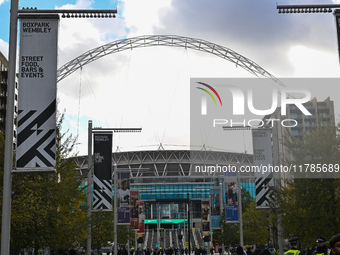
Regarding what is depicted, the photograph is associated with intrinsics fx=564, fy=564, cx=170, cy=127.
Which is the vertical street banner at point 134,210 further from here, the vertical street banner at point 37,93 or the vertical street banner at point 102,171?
the vertical street banner at point 37,93

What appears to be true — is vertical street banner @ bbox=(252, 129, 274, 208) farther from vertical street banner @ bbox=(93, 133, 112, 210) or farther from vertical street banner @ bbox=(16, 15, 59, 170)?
vertical street banner @ bbox=(16, 15, 59, 170)

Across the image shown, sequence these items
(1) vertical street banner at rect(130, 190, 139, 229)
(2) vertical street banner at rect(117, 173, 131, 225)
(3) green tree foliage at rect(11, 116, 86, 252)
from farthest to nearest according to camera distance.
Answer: (1) vertical street banner at rect(130, 190, 139, 229), (2) vertical street banner at rect(117, 173, 131, 225), (3) green tree foliage at rect(11, 116, 86, 252)

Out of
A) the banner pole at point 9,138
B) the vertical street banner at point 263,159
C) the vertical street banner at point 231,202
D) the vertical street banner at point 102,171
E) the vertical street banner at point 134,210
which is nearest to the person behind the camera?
the banner pole at point 9,138

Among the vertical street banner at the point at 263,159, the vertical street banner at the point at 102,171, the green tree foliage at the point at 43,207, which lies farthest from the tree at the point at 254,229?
the green tree foliage at the point at 43,207

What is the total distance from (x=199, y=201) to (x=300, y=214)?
15393 cm

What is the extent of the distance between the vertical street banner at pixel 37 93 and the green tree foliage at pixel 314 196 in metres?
23.1

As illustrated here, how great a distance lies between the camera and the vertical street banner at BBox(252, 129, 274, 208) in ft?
114

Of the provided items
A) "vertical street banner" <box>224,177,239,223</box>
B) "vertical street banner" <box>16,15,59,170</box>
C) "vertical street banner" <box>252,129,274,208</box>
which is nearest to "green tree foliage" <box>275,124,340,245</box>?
"vertical street banner" <box>252,129,274,208</box>

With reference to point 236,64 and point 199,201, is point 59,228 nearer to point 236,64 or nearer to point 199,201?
point 236,64

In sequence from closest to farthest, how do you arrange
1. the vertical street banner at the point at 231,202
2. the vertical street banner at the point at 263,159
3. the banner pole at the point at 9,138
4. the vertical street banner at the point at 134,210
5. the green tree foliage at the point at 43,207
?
the banner pole at the point at 9,138 < the green tree foliage at the point at 43,207 < the vertical street banner at the point at 263,159 < the vertical street banner at the point at 231,202 < the vertical street banner at the point at 134,210

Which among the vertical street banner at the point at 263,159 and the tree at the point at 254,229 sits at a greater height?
the vertical street banner at the point at 263,159

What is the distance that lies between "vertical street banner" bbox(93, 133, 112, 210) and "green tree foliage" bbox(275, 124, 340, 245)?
11.3m

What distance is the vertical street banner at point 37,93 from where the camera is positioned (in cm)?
1448

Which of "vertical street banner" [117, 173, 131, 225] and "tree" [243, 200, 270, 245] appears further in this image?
"tree" [243, 200, 270, 245]
